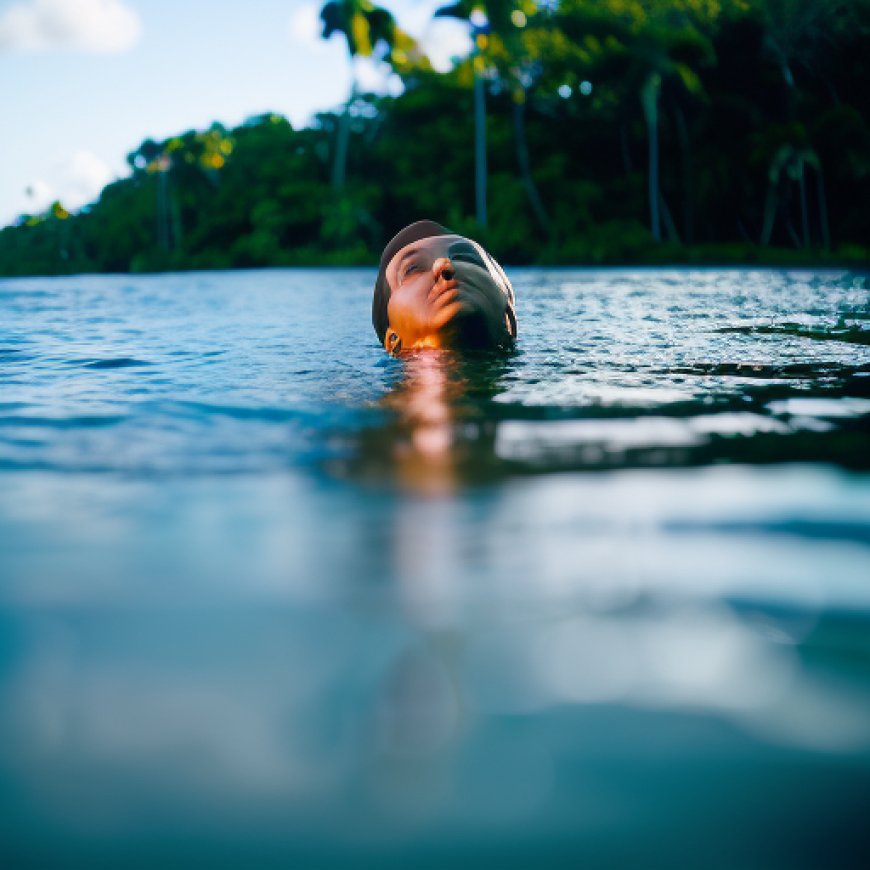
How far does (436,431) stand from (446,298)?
7.40 ft

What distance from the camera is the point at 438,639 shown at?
4.95 ft

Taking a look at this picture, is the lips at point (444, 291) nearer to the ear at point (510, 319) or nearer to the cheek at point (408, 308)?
the cheek at point (408, 308)

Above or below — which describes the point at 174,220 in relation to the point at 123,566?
above

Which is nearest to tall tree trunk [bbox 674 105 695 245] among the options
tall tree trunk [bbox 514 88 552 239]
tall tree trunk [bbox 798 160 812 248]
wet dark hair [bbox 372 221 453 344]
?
tall tree trunk [bbox 798 160 812 248]

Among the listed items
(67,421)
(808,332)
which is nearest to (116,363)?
(67,421)

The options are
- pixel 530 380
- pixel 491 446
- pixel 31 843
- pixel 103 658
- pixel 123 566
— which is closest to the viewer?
pixel 31 843

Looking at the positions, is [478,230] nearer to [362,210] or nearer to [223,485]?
[362,210]

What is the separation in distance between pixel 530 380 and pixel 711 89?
100 feet

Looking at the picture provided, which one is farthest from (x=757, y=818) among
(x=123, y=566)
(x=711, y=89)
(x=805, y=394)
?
(x=711, y=89)

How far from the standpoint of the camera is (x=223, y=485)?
259 cm

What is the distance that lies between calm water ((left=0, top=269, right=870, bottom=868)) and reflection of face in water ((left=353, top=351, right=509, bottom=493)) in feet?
0.07

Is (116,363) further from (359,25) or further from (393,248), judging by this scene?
(359,25)

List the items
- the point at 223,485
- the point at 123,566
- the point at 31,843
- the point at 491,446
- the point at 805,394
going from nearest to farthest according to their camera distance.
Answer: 1. the point at 31,843
2. the point at 123,566
3. the point at 223,485
4. the point at 491,446
5. the point at 805,394

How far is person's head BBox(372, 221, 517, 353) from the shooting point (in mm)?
5438
